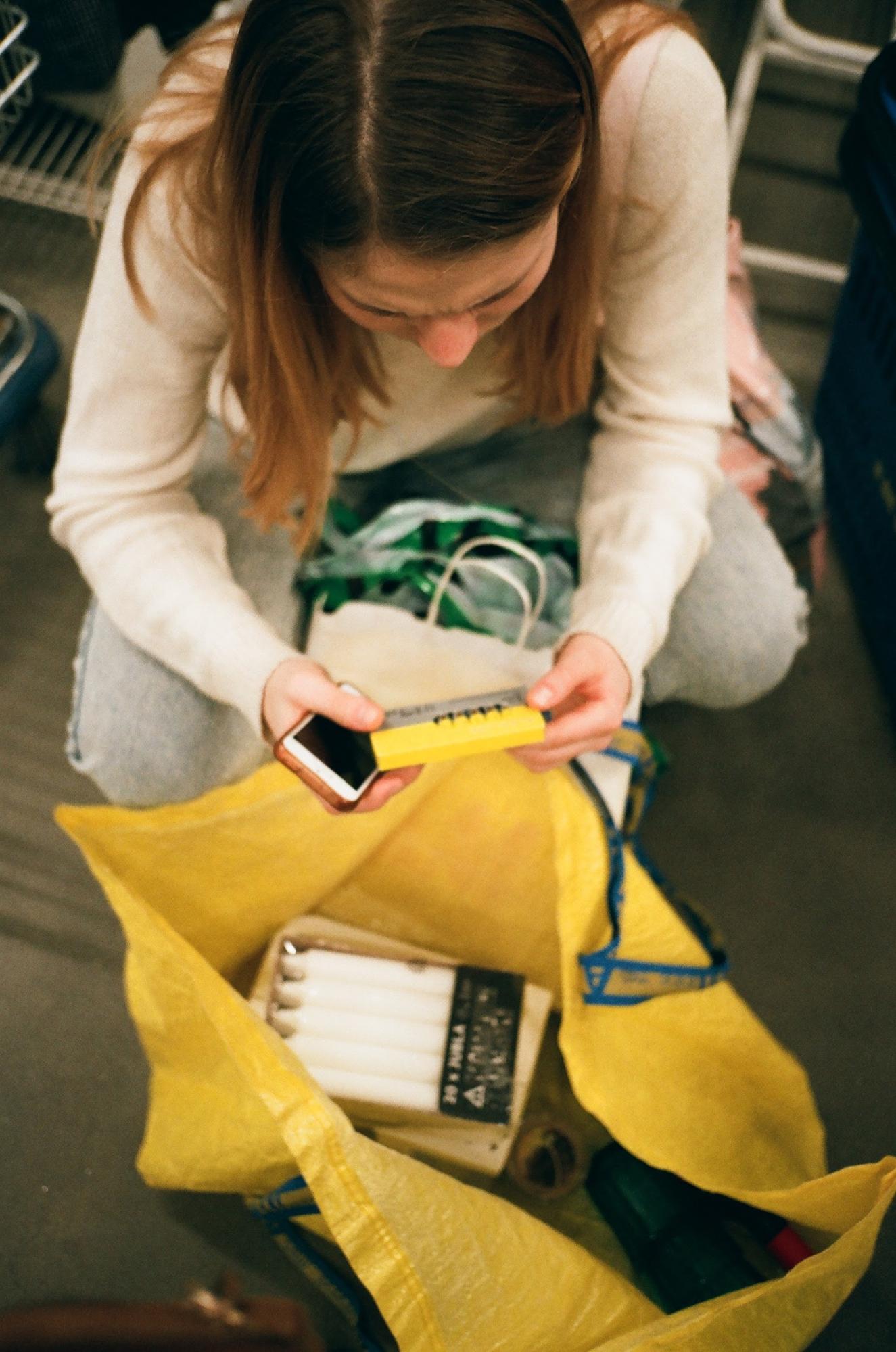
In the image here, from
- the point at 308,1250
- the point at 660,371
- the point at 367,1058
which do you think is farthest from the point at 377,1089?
the point at 660,371

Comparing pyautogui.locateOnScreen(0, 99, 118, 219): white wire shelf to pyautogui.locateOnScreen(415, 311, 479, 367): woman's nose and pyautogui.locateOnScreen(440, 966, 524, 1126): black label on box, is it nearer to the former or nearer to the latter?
pyautogui.locateOnScreen(415, 311, 479, 367): woman's nose

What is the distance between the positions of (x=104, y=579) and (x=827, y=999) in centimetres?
79

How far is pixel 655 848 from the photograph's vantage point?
42.3 inches

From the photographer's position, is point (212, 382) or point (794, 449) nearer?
point (212, 382)

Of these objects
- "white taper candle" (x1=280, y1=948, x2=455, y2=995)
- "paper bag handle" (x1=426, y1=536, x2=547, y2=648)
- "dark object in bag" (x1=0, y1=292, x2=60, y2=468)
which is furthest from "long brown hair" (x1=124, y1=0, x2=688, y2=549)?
"dark object in bag" (x1=0, y1=292, x2=60, y2=468)

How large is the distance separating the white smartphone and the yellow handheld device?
0.03 meters

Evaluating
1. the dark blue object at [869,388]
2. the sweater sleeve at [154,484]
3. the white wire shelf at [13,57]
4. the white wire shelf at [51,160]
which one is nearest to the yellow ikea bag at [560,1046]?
the sweater sleeve at [154,484]

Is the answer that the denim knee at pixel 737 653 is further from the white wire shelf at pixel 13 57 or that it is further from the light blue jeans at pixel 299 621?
the white wire shelf at pixel 13 57

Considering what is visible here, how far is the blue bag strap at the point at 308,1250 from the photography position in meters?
0.70

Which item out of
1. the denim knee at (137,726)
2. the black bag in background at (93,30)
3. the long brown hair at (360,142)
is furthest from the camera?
the black bag in background at (93,30)

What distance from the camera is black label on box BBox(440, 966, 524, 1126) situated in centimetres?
74

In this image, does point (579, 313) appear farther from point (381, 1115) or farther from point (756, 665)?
point (381, 1115)

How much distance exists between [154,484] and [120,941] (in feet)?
1.61

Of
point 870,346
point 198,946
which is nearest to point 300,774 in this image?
A: point 198,946
